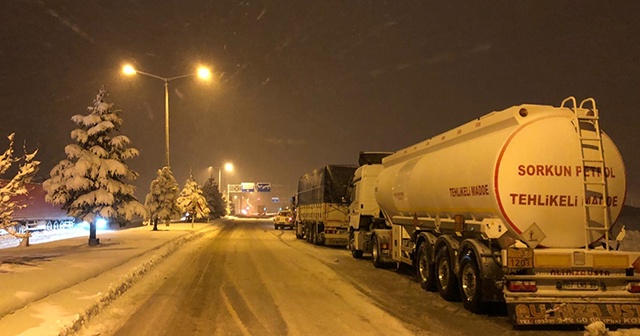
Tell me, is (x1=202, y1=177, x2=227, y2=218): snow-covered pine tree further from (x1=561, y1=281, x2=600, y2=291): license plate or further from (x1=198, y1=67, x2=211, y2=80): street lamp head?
(x1=561, y1=281, x2=600, y2=291): license plate

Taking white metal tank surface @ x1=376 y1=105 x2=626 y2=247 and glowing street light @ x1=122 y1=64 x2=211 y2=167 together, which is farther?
glowing street light @ x1=122 y1=64 x2=211 y2=167

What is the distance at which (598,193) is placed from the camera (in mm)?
9422

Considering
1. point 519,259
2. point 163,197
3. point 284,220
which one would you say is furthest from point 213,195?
point 519,259

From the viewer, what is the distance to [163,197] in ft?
140

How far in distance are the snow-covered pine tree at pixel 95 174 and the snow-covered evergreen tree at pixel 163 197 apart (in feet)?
61.5

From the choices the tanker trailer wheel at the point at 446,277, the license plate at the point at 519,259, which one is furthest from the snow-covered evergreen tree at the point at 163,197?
the license plate at the point at 519,259

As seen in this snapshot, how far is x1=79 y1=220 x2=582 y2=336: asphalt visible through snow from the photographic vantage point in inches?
341

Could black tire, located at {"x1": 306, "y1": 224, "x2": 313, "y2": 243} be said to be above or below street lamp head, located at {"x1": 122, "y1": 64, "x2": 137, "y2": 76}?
below

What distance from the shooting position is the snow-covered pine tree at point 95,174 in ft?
72.4

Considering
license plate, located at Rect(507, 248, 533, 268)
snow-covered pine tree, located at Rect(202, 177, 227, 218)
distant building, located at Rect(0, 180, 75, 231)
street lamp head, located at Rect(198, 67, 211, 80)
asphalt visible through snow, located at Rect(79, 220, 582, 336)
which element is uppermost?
street lamp head, located at Rect(198, 67, 211, 80)

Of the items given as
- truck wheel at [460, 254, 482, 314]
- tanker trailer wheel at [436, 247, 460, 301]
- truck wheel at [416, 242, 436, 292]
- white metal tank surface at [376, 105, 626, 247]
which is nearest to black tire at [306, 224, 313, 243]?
truck wheel at [416, 242, 436, 292]

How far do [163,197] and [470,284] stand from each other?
117ft

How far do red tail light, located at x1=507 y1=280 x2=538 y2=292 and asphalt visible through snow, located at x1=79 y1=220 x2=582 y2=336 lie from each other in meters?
0.66

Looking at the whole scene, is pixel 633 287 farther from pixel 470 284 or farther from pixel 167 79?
pixel 167 79
